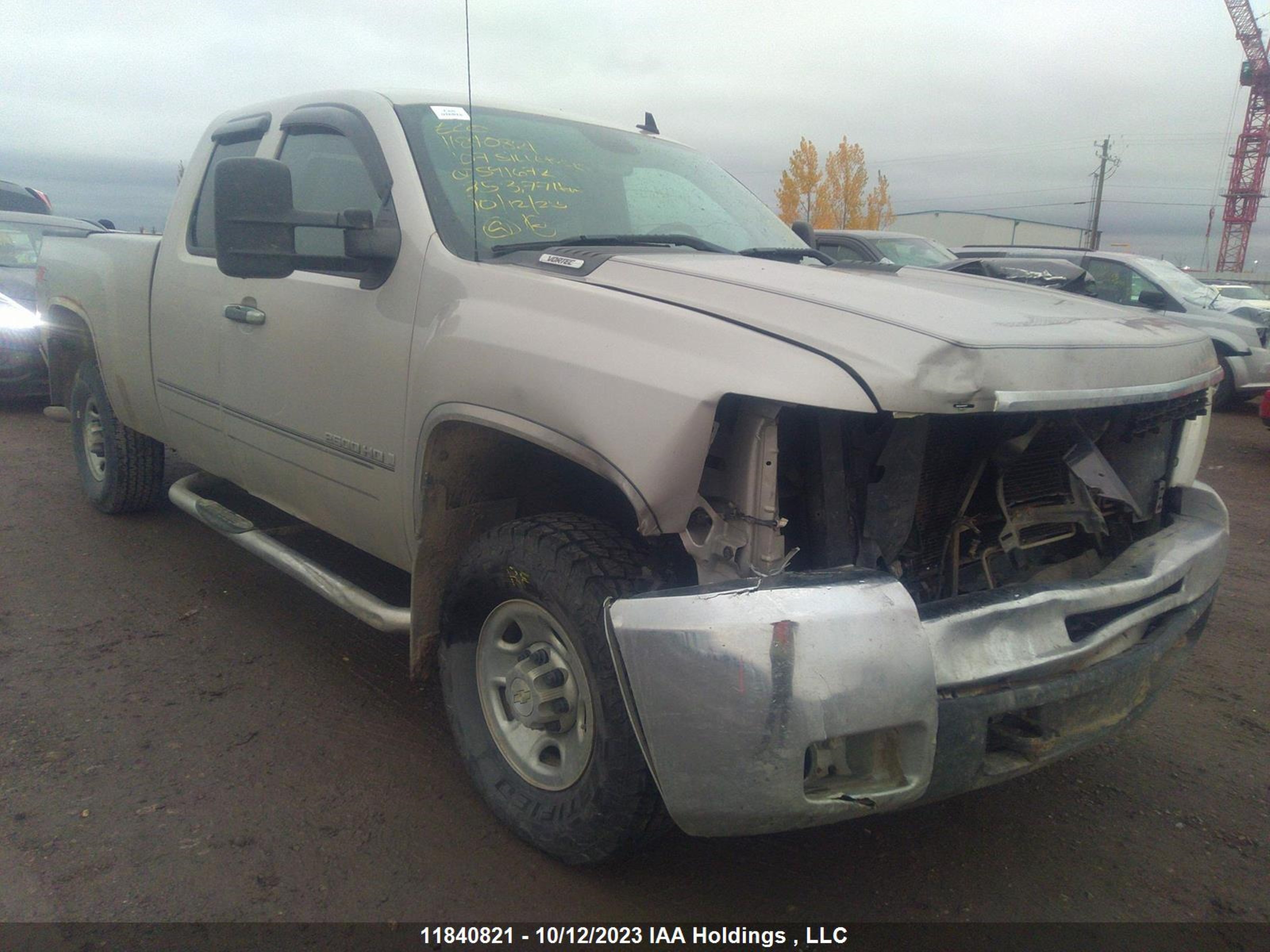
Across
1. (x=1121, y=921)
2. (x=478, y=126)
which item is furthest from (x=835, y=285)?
(x=1121, y=921)

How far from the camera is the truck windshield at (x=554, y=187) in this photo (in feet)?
9.14

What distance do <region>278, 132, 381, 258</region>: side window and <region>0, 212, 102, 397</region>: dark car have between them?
5.11 m

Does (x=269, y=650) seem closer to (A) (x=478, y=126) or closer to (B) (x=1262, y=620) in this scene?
(A) (x=478, y=126)

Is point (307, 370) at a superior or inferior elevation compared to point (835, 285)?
inferior

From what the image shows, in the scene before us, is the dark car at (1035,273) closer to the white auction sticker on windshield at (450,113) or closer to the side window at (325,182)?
the white auction sticker on windshield at (450,113)

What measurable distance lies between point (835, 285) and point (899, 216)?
52342 millimetres

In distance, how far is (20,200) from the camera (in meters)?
14.3

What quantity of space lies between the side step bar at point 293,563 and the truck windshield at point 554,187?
108 cm

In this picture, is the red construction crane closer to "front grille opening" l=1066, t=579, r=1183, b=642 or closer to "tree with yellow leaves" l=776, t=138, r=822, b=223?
"tree with yellow leaves" l=776, t=138, r=822, b=223

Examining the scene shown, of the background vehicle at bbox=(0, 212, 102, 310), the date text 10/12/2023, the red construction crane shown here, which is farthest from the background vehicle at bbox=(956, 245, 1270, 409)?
the red construction crane

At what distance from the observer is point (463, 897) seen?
2.29 meters

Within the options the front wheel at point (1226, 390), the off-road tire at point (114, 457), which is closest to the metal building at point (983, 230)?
the front wheel at point (1226, 390)

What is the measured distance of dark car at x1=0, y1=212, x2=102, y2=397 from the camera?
8242mm

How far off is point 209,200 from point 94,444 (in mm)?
2003
